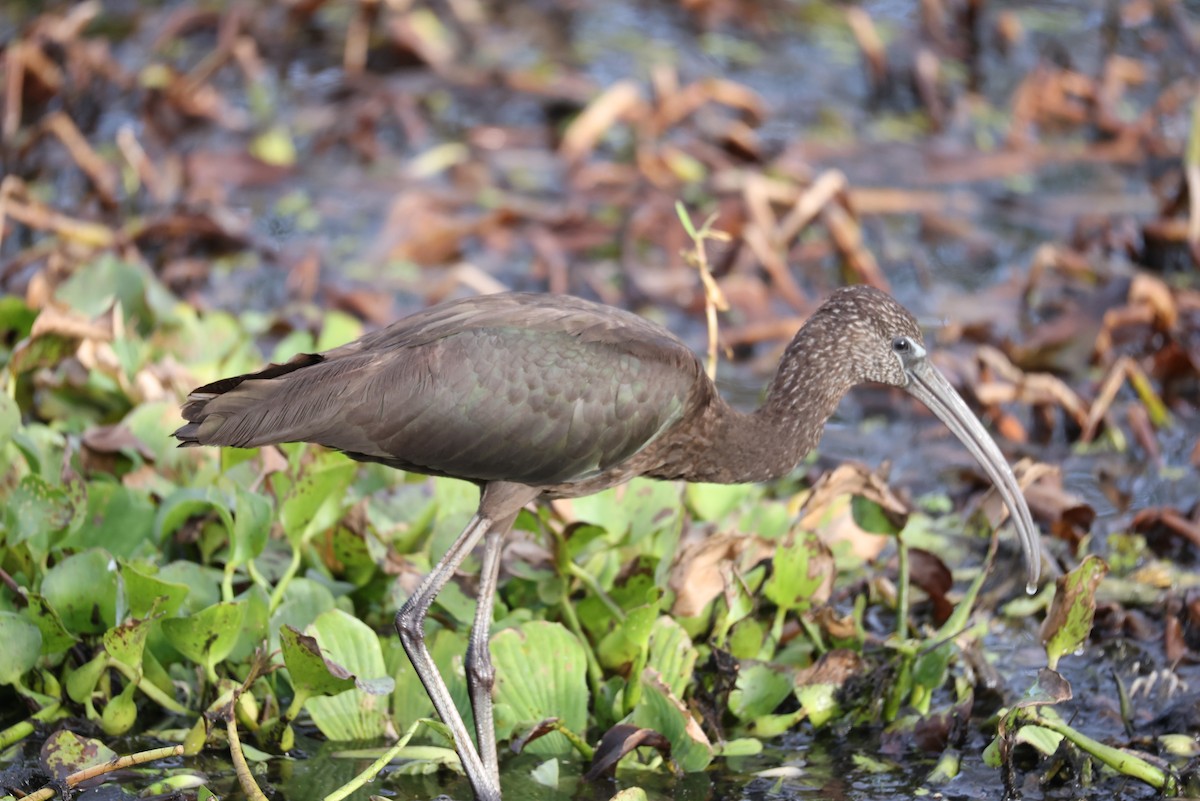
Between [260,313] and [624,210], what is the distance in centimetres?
195

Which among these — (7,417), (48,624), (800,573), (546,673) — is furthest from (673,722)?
(7,417)

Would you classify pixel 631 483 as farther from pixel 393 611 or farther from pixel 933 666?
pixel 933 666

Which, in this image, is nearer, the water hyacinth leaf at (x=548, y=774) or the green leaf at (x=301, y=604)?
the water hyacinth leaf at (x=548, y=774)

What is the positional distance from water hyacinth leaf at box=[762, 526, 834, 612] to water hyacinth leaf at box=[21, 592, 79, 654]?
77.6 inches

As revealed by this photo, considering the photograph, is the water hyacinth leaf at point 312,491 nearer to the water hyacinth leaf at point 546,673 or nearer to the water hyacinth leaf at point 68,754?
the water hyacinth leaf at point 546,673

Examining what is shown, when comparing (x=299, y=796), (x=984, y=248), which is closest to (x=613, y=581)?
(x=299, y=796)

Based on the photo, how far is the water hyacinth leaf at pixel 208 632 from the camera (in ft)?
13.3

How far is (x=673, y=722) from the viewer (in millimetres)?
4207

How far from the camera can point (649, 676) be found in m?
4.21

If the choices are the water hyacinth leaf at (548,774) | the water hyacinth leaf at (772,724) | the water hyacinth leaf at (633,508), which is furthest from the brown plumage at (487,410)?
the water hyacinth leaf at (772,724)

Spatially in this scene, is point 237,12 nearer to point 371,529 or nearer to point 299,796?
point 371,529

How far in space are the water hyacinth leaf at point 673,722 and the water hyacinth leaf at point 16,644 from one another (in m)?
1.61

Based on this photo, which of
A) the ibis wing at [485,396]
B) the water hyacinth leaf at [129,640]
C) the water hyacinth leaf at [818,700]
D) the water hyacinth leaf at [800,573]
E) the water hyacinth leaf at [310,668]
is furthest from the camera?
the water hyacinth leaf at [800,573]

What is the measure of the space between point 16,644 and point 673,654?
176 centimetres
